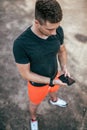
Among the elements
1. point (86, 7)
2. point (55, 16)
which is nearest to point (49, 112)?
point (55, 16)

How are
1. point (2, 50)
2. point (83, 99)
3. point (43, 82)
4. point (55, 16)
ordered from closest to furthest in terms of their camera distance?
point (55, 16), point (43, 82), point (83, 99), point (2, 50)

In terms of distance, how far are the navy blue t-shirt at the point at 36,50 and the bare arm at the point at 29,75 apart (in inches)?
3.0

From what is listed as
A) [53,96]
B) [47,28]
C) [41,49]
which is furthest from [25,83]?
[47,28]

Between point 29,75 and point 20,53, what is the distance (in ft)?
1.16

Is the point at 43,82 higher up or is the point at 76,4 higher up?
the point at 43,82

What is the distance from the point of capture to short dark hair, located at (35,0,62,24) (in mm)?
2795

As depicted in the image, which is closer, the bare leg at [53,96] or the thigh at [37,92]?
the thigh at [37,92]

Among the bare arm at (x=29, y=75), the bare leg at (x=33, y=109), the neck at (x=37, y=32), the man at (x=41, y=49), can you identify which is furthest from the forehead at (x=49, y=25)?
the bare leg at (x=33, y=109)

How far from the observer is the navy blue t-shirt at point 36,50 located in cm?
306

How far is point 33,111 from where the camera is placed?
409 centimetres

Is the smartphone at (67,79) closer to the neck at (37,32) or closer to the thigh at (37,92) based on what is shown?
the thigh at (37,92)

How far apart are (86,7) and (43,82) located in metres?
3.64

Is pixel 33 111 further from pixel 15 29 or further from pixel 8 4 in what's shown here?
pixel 8 4

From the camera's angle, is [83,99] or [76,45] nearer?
[83,99]
